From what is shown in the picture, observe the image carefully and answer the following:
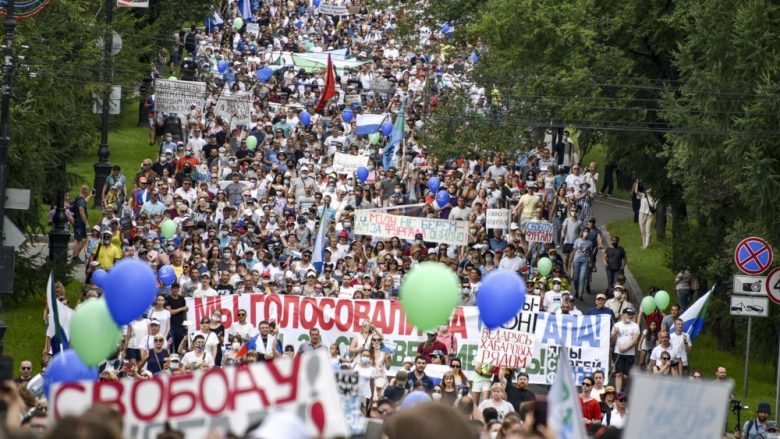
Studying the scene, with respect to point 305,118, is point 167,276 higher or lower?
lower

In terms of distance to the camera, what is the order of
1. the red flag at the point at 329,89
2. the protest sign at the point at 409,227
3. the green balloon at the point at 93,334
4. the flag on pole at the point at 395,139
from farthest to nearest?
the red flag at the point at 329,89
the flag on pole at the point at 395,139
the protest sign at the point at 409,227
the green balloon at the point at 93,334

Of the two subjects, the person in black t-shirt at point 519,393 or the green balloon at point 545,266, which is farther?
the green balloon at point 545,266

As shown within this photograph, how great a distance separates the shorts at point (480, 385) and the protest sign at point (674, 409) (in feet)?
40.0

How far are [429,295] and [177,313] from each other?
9.51 meters

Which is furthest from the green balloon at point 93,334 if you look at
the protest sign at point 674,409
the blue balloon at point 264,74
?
the blue balloon at point 264,74

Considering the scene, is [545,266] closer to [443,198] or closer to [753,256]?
[443,198]

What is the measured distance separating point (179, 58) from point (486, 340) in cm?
3293

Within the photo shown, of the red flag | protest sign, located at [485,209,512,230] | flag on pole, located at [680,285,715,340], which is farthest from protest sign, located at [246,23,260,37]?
flag on pole, located at [680,285,715,340]

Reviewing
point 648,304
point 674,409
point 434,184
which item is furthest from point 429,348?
point 674,409

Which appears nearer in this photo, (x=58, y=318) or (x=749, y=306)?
(x=58, y=318)

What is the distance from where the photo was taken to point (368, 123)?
1586 inches

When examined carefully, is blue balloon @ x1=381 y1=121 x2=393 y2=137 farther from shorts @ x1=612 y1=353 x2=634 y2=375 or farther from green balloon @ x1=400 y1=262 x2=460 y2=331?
green balloon @ x1=400 y1=262 x2=460 y2=331

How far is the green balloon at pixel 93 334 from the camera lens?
44.9ft

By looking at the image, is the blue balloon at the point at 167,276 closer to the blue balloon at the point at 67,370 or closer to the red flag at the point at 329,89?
the blue balloon at the point at 67,370
